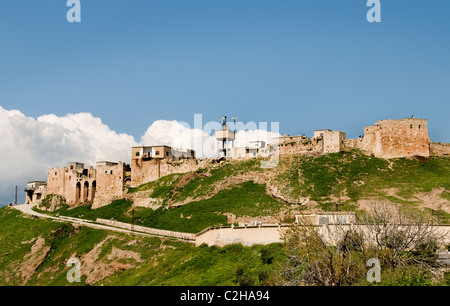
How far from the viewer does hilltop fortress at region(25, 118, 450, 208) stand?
63.2m

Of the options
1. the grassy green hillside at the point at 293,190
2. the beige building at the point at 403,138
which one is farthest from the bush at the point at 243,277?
the beige building at the point at 403,138

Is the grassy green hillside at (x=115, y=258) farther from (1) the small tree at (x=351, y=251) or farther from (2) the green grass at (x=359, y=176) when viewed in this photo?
(2) the green grass at (x=359, y=176)

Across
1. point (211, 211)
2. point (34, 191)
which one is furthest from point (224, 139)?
point (34, 191)

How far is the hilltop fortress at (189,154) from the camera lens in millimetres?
63188

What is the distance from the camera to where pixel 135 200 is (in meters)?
76.3

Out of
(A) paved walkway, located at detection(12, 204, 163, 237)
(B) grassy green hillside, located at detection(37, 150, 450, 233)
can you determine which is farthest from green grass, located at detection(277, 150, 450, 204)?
(A) paved walkway, located at detection(12, 204, 163, 237)

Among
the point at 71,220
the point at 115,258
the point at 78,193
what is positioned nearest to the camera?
the point at 115,258

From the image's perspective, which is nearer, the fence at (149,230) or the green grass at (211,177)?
the fence at (149,230)

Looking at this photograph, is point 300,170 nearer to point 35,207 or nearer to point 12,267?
point 12,267

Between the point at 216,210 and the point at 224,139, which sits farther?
the point at 224,139

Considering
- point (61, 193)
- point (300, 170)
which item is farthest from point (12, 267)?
point (300, 170)

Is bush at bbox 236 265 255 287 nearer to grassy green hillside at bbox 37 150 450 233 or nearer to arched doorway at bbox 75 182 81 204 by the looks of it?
grassy green hillside at bbox 37 150 450 233

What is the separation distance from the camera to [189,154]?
87250 millimetres

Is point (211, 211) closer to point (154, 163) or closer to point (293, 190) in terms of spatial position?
point (293, 190)
